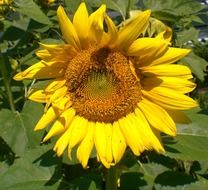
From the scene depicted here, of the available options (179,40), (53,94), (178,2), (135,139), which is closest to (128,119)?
(135,139)

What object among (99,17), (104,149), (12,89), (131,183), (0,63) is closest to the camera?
(99,17)

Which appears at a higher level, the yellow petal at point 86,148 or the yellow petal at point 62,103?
the yellow petal at point 62,103

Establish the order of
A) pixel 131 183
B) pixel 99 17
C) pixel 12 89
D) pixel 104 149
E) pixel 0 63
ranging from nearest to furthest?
pixel 99 17, pixel 104 149, pixel 131 183, pixel 0 63, pixel 12 89

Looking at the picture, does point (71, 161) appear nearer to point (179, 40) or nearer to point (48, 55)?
point (48, 55)

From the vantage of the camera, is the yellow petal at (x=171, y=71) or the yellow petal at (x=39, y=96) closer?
the yellow petal at (x=171, y=71)

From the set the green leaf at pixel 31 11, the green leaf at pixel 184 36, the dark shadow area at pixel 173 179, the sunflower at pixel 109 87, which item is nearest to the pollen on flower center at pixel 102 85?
the sunflower at pixel 109 87

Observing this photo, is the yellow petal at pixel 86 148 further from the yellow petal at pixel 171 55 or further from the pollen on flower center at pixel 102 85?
the yellow petal at pixel 171 55

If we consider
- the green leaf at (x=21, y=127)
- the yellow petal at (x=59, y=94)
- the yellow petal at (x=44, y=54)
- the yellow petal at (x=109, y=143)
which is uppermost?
the yellow petal at (x=44, y=54)
